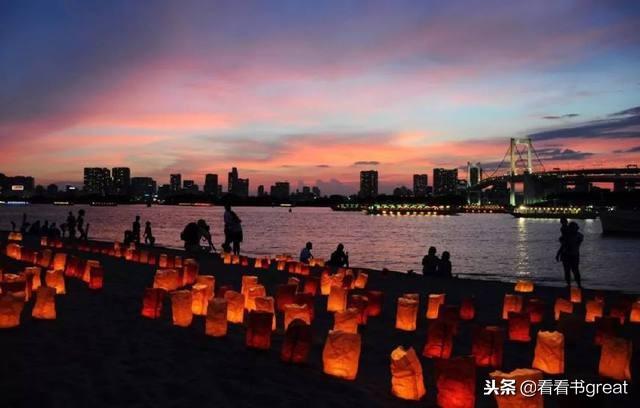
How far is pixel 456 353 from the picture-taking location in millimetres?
6855

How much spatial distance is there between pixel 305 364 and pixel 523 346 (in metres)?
3.15

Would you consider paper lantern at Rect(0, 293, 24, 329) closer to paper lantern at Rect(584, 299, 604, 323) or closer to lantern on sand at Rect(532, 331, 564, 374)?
lantern on sand at Rect(532, 331, 564, 374)

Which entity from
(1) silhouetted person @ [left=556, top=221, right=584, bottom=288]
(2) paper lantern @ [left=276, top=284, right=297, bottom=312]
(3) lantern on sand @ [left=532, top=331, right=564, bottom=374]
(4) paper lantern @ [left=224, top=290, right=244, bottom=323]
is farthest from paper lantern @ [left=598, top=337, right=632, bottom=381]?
(1) silhouetted person @ [left=556, top=221, right=584, bottom=288]

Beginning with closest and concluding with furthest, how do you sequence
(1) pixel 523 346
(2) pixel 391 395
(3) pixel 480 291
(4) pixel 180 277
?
1. (2) pixel 391 395
2. (1) pixel 523 346
3. (4) pixel 180 277
4. (3) pixel 480 291

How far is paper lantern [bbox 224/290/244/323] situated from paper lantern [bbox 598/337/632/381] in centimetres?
406

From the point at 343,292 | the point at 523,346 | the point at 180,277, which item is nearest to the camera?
the point at 523,346

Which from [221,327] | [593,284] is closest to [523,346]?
[221,327]

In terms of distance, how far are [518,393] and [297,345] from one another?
2037mm

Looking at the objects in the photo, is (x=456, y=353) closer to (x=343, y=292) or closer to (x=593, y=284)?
(x=343, y=292)

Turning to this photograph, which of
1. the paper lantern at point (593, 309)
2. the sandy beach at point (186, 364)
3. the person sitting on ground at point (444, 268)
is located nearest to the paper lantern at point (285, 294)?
the sandy beach at point (186, 364)

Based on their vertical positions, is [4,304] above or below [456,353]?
above

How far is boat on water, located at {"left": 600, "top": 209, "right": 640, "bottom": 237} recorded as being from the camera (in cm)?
7019

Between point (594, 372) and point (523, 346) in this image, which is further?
point (523, 346)

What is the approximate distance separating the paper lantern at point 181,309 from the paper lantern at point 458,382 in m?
3.41
